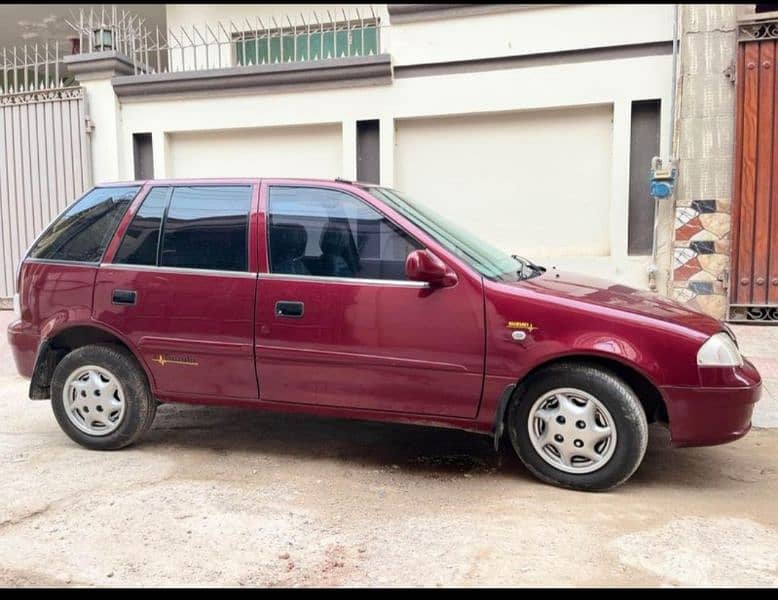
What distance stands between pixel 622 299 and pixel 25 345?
4122 mm

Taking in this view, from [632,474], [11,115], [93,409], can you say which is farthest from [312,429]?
[11,115]

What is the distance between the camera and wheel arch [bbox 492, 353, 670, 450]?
4012 mm

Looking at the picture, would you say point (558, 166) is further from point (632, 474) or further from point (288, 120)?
point (632, 474)

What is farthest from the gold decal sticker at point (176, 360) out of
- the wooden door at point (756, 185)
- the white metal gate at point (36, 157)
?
the white metal gate at point (36, 157)

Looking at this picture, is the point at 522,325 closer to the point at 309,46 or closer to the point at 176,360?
the point at 176,360

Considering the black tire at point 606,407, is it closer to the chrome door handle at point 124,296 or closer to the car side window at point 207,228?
the car side window at point 207,228

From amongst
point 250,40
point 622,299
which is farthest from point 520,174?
point 622,299

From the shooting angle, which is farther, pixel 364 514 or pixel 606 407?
pixel 606 407

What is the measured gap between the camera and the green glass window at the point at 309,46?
31.8 feet

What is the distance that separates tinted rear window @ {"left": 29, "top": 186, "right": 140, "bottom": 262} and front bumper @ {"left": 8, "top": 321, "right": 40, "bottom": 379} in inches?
20.8

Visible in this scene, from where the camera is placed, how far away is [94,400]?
4840 millimetres

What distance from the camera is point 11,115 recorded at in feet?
34.6

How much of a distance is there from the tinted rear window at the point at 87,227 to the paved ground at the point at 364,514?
140cm

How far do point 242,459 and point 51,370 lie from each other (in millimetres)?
1576
